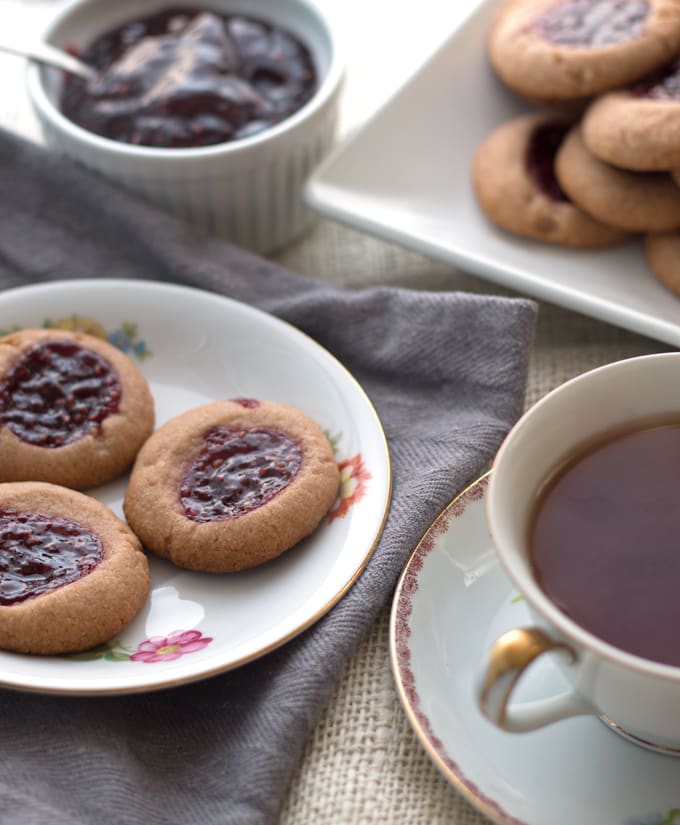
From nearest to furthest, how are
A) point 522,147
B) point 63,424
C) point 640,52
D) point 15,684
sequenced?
point 15,684 < point 63,424 < point 640,52 < point 522,147

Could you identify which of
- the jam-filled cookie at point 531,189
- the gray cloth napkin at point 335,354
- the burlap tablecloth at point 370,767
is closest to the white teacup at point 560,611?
the burlap tablecloth at point 370,767

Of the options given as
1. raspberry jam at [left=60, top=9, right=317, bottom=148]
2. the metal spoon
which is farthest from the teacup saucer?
the metal spoon

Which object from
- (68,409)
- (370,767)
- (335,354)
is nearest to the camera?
(370,767)

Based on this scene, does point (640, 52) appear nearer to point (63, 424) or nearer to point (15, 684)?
point (63, 424)

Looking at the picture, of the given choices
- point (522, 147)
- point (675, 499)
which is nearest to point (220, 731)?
point (675, 499)

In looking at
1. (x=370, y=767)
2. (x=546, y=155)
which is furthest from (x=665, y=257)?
(x=370, y=767)

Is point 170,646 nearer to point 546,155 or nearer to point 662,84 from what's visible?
point 546,155

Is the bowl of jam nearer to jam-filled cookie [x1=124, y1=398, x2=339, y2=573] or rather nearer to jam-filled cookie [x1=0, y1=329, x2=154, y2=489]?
jam-filled cookie [x1=0, y1=329, x2=154, y2=489]
